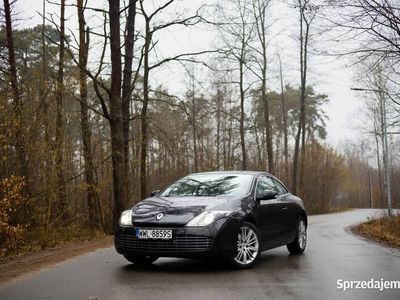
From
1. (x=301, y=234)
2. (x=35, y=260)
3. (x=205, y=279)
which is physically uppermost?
(x=301, y=234)

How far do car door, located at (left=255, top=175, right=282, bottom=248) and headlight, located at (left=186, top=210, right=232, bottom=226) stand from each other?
1.14 metres

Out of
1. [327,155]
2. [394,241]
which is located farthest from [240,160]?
[394,241]

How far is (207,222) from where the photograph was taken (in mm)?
8062

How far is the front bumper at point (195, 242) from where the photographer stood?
7.98 metres

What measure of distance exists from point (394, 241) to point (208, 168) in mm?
21433

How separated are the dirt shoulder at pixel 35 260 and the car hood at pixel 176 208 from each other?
207 centimetres

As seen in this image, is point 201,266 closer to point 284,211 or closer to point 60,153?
point 284,211

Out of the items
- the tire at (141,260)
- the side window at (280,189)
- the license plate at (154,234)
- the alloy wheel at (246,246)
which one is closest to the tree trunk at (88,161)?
the side window at (280,189)

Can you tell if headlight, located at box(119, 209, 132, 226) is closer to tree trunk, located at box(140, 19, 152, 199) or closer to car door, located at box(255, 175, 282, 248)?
car door, located at box(255, 175, 282, 248)

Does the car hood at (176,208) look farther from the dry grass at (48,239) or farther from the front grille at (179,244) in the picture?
the dry grass at (48,239)

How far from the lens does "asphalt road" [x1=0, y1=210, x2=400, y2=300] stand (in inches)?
260

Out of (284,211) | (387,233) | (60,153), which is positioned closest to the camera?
(284,211)

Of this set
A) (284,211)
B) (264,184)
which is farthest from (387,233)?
(264,184)

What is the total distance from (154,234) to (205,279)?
3.47ft
